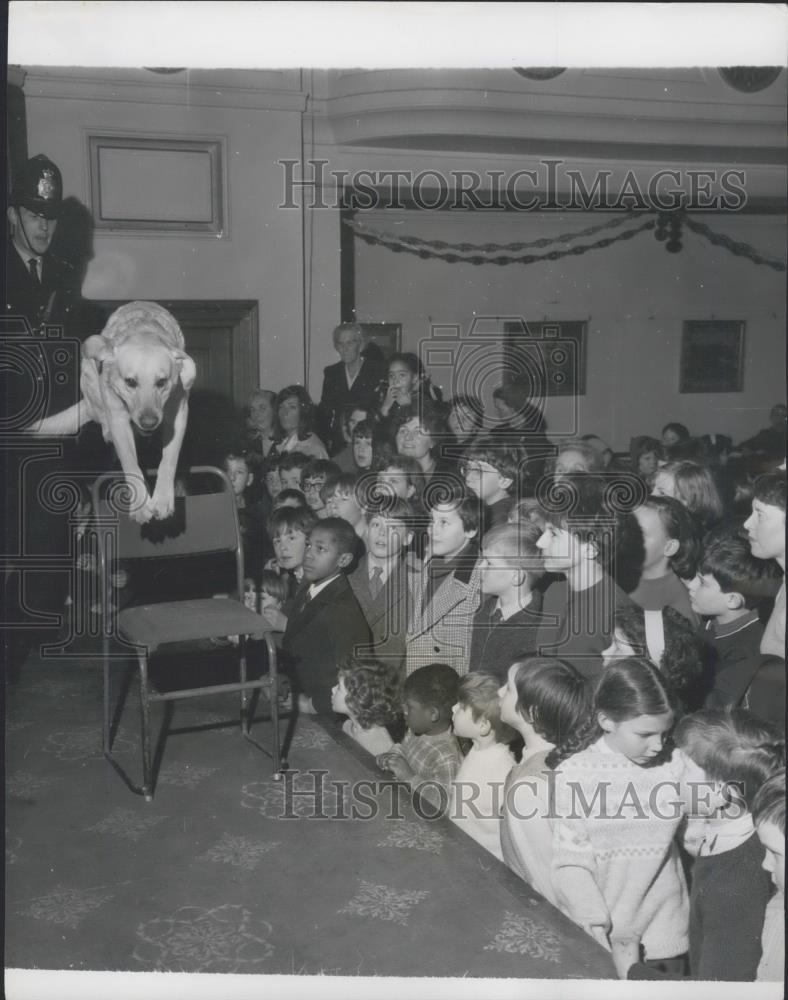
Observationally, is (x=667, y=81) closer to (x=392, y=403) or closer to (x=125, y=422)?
(x=392, y=403)

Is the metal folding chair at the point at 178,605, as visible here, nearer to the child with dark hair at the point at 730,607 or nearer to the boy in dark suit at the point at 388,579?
the boy in dark suit at the point at 388,579

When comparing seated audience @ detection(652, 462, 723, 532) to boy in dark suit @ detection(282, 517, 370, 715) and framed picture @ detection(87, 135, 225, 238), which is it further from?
framed picture @ detection(87, 135, 225, 238)

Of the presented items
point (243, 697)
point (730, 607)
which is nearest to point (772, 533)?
point (730, 607)

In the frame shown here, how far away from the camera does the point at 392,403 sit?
114 inches

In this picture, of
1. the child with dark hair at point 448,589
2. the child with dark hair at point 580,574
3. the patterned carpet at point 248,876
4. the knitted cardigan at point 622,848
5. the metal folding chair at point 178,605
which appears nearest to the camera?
the patterned carpet at point 248,876

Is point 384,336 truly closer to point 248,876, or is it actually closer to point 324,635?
point 324,635

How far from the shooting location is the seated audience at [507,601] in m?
2.50

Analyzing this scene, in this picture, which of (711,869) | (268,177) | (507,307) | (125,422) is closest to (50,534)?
(125,422)

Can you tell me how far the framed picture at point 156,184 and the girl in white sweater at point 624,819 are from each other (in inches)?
63.8

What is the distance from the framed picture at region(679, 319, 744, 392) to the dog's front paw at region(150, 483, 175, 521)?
1.48 m

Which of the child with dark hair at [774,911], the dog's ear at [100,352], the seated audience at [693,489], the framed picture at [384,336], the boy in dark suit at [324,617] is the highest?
the framed picture at [384,336]

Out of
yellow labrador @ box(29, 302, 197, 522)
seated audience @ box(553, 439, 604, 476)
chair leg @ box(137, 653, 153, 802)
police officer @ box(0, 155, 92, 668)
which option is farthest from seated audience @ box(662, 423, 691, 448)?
police officer @ box(0, 155, 92, 668)

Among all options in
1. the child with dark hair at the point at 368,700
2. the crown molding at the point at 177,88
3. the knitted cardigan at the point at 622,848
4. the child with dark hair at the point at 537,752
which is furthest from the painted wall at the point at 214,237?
the knitted cardigan at the point at 622,848

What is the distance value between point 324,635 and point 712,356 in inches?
52.8
